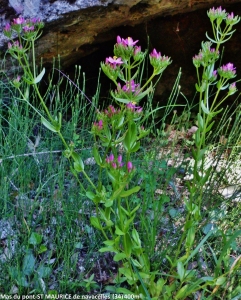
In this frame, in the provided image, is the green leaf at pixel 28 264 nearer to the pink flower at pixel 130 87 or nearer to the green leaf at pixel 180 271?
the green leaf at pixel 180 271

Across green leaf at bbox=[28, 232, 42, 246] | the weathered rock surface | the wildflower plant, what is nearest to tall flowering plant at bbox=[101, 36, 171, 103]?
the wildflower plant

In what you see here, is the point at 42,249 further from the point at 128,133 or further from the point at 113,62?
the point at 113,62

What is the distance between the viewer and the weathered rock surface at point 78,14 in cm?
236

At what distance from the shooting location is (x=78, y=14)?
7.83 feet

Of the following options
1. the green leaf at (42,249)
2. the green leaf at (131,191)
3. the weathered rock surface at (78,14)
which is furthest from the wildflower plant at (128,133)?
the weathered rock surface at (78,14)

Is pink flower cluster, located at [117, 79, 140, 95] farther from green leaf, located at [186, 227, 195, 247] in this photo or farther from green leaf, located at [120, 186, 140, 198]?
green leaf, located at [186, 227, 195, 247]

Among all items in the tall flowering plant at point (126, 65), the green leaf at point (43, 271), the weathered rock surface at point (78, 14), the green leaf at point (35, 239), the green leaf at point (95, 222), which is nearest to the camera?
the tall flowering plant at point (126, 65)

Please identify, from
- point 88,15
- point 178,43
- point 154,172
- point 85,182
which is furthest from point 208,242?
point 178,43

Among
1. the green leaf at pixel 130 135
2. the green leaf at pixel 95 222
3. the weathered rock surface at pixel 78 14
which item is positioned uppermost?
the weathered rock surface at pixel 78 14

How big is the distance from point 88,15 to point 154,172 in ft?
3.36

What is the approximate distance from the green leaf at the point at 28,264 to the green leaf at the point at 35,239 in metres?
0.06

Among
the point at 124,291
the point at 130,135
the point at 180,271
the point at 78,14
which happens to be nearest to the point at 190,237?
the point at 180,271

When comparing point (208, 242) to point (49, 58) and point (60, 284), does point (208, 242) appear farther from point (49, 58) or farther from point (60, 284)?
point (49, 58)

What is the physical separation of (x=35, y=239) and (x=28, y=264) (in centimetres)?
12
